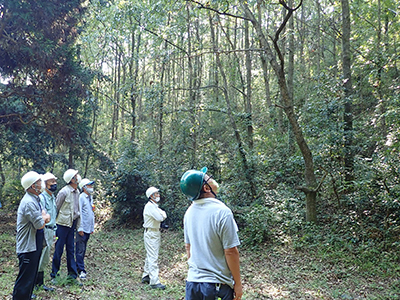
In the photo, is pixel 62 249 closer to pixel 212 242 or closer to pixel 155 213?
pixel 155 213

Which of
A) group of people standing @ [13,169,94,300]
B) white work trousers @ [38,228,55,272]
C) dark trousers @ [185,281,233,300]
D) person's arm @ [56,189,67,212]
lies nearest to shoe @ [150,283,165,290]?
group of people standing @ [13,169,94,300]

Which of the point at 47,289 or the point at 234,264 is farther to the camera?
the point at 47,289

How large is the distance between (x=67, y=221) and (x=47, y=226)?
1.90 ft

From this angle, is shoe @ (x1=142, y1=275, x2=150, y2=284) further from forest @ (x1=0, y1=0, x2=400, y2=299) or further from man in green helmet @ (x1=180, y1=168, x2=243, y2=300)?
man in green helmet @ (x1=180, y1=168, x2=243, y2=300)

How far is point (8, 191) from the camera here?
1416cm

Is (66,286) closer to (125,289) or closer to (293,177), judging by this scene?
(125,289)

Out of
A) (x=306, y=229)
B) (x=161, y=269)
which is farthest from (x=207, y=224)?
(x=306, y=229)

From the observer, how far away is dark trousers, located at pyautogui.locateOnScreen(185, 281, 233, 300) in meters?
2.46

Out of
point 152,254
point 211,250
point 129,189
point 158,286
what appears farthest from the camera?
point 129,189

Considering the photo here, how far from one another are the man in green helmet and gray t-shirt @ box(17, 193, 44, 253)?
2.78 meters

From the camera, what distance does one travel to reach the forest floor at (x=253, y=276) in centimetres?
579

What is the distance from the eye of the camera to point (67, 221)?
19.4 feet

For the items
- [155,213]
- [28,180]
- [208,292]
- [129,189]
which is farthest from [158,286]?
[129,189]

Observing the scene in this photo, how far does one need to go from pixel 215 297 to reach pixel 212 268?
21 centimetres
